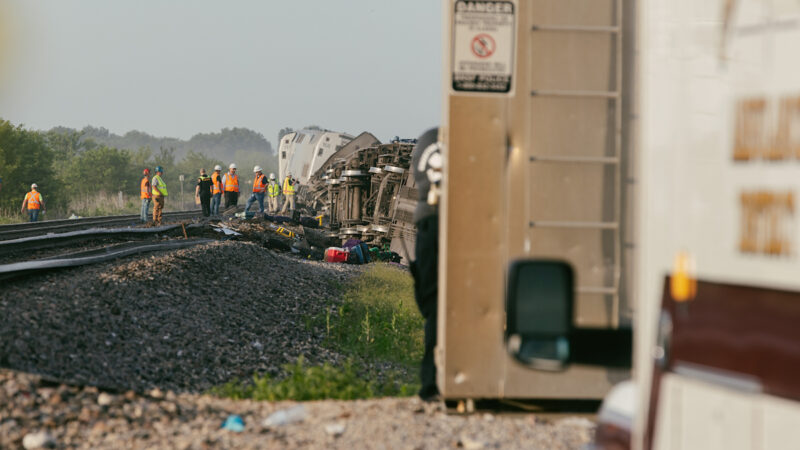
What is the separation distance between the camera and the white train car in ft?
132

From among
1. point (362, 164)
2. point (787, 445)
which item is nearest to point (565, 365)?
point (787, 445)

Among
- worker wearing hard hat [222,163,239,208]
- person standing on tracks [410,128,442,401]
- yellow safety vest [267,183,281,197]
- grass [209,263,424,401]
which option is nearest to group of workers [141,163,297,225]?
worker wearing hard hat [222,163,239,208]

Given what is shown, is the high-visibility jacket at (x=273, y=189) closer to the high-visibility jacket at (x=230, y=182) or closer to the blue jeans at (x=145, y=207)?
the high-visibility jacket at (x=230, y=182)

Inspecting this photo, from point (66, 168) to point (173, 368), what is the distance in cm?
8481

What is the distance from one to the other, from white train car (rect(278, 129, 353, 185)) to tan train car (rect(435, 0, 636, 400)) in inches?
1317

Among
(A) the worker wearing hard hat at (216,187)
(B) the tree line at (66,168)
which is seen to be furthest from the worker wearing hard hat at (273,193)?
(B) the tree line at (66,168)

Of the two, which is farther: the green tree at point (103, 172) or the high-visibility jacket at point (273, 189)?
the green tree at point (103, 172)

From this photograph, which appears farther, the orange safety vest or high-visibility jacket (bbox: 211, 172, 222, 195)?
the orange safety vest

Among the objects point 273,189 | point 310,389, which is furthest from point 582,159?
point 273,189

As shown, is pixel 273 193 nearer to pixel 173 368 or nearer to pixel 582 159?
pixel 173 368

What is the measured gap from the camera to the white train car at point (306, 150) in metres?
40.2

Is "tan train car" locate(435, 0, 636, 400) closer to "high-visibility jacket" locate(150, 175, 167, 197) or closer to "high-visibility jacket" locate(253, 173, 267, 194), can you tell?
"high-visibility jacket" locate(150, 175, 167, 197)

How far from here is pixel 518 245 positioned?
5527 mm

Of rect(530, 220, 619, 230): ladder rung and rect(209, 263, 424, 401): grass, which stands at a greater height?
rect(530, 220, 619, 230): ladder rung
